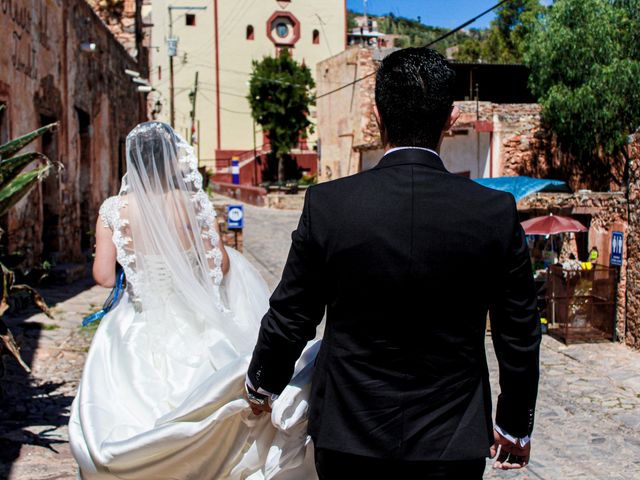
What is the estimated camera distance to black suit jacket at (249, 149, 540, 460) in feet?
6.97

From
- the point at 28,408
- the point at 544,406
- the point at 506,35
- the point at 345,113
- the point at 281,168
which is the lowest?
the point at 544,406

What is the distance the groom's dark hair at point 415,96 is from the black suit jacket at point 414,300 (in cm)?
6

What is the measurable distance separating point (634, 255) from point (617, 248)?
59cm

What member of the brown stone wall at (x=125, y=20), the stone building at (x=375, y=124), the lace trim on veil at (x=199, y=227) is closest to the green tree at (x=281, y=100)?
the stone building at (x=375, y=124)

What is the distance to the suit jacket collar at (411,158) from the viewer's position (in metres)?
2.22

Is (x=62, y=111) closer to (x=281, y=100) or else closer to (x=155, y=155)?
(x=155, y=155)

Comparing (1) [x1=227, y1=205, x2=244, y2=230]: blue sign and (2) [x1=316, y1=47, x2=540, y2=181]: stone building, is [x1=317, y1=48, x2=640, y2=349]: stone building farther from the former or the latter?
(1) [x1=227, y1=205, x2=244, y2=230]: blue sign

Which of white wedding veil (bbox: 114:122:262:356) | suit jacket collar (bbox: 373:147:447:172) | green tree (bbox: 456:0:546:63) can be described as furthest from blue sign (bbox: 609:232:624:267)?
green tree (bbox: 456:0:546:63)

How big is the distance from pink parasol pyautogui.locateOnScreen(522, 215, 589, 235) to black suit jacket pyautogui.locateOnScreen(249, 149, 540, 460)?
27.9 ft

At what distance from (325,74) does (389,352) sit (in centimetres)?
3166

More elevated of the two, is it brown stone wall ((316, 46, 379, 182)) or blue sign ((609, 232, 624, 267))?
brown stone wall ((316, 46, 379, 182))

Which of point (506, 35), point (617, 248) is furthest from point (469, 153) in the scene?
point (506, 35)

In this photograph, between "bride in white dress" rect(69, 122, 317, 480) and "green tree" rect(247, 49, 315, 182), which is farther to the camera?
Result: "green tree" rect(247, 49, 315, 182)

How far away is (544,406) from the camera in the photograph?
21.5 feet
